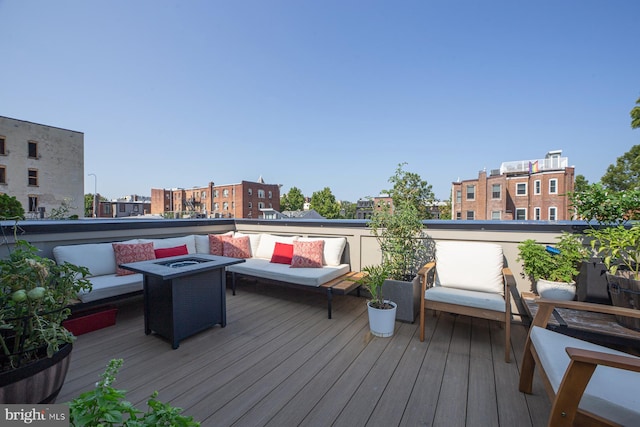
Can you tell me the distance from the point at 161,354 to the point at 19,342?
51.7 inches

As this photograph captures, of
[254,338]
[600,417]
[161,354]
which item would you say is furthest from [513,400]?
[161,354]

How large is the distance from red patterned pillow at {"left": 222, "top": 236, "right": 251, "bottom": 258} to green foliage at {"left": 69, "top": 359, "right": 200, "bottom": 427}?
4021mm

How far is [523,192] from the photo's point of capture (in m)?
17.2

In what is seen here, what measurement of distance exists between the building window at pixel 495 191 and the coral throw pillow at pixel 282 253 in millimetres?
18180

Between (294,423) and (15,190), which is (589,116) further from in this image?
(15,190)

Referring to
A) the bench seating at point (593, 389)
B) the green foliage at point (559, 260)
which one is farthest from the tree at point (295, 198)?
the bench seating at point (593, 389)

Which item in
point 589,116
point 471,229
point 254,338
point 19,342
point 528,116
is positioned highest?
point 528,116

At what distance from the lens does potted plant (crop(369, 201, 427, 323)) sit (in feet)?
10.0

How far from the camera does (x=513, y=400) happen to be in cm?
180

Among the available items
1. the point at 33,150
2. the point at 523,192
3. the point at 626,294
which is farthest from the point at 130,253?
the point at 523,192

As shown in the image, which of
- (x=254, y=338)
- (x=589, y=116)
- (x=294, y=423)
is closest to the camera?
(x=294, y=423)

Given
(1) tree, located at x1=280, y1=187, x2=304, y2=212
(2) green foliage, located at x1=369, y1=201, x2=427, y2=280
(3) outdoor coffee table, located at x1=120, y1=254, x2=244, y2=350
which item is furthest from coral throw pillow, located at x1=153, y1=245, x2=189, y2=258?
(1) tree, located at x1=280, y1=187, x2=304, y2=212

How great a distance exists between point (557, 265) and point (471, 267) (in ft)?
2.42

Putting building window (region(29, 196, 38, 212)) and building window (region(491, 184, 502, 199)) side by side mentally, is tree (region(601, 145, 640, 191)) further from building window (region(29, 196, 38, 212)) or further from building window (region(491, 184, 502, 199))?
building window (region(29, 196, 38, 212))
